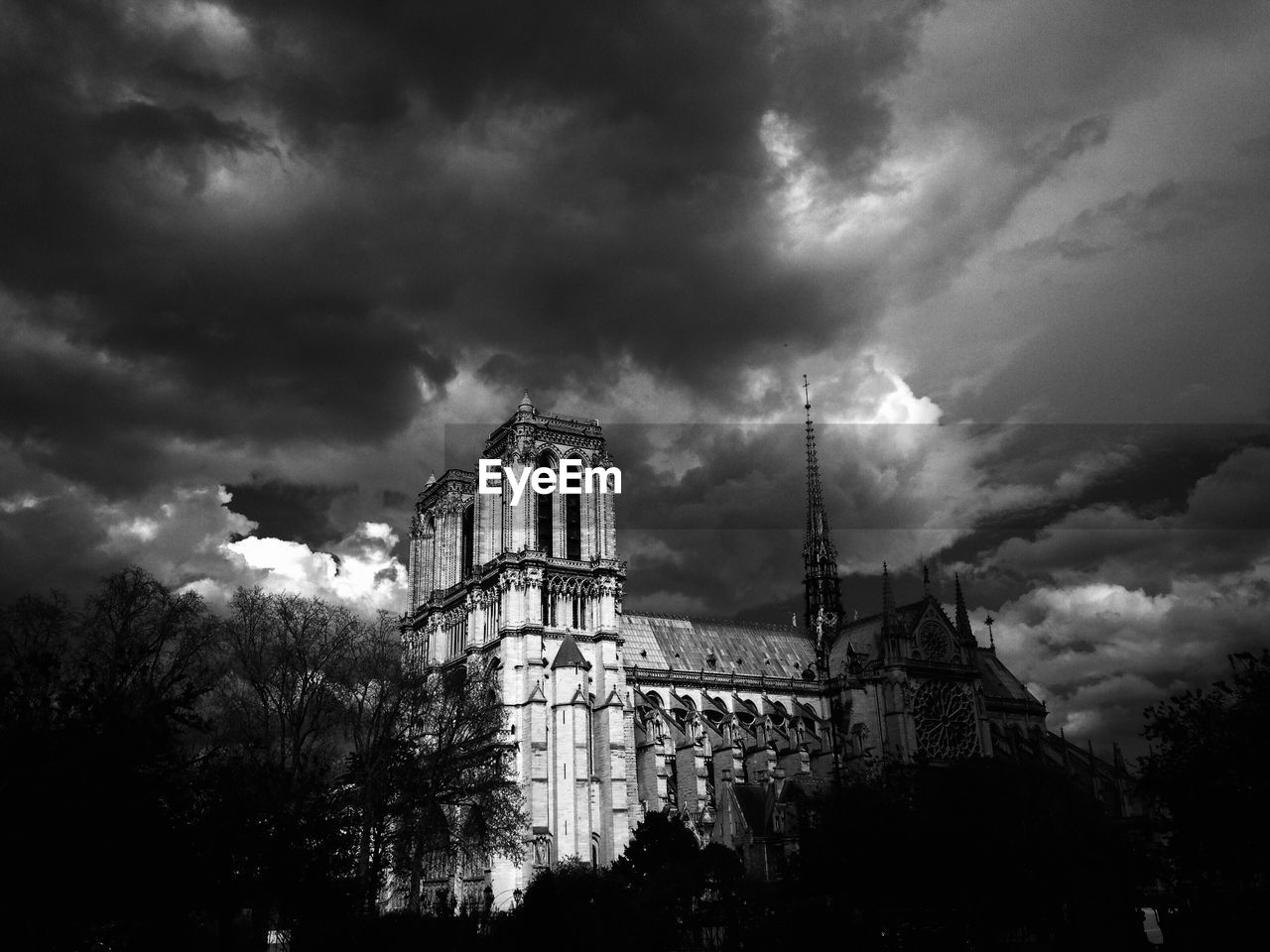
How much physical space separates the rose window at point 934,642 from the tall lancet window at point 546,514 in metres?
31.2

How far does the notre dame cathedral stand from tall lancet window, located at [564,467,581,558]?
0.48 ft

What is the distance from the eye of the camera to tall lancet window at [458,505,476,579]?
87.2m

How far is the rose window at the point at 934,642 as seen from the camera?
3593 inches

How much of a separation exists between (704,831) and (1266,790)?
137ft

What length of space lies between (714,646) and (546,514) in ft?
68.4

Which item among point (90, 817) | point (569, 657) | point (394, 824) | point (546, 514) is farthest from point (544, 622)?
point (90, 817)

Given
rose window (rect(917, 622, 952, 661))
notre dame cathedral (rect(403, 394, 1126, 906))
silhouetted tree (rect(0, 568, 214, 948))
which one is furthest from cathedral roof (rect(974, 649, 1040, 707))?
silhouetted tree (rect(0, 568, 214, 948))

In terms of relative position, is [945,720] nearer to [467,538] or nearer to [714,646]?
[714,646]

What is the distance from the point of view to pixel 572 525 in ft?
271

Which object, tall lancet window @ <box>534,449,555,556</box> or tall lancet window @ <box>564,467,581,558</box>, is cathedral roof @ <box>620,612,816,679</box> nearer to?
tall lancet window @ <box>564,467,581,558</box>

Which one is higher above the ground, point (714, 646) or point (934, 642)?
point (714, 646)

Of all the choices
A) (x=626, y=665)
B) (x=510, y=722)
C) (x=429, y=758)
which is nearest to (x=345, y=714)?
(x=429, y=758)

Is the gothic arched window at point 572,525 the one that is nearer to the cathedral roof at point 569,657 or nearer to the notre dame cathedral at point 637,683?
the notre dame cathedral at point 637,683

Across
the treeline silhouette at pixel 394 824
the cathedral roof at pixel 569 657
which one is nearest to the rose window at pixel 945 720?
the treeline silhouette at pixel 394 824
